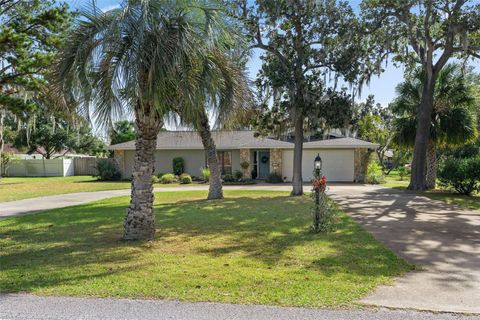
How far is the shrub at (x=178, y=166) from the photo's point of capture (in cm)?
2866

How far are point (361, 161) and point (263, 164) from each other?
628 cm

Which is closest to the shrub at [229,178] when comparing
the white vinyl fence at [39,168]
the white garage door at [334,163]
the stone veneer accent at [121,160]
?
the white garage door at [334,163]

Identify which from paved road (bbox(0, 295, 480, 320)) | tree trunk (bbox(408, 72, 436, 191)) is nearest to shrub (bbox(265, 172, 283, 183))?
tree trunk (bbox(408, 72, 436, 191))

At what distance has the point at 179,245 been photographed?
780cm

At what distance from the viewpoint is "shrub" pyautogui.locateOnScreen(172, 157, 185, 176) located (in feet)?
94.0

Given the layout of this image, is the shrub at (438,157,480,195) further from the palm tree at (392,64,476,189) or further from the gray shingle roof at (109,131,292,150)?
the gray shingle roof at (109,131,292,150)

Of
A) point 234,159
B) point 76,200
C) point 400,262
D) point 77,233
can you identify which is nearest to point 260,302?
point 400,262

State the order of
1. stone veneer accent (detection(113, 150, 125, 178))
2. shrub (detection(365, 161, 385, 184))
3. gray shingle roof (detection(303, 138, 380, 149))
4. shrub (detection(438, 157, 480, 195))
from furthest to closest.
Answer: stone veneer accent (detection(113, 150, 125, 178)) < gray shingle roof (detection(303, 138, 380, 149)) < shrub (detection(365, 161, 385, 184)) < shrub (detection(438, 157, 480, 195))

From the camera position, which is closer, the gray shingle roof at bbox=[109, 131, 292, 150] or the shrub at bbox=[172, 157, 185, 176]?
the gray shingle roof at bbox=[109, 131, 292, 150]

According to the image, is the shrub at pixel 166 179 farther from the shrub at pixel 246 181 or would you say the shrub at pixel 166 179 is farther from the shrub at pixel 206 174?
the shrub at pixel 246 181

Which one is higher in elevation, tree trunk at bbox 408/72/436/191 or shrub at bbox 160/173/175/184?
tree trunk at bbox 408/72/436/191

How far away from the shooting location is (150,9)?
279 inches

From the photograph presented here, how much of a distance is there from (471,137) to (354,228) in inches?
514

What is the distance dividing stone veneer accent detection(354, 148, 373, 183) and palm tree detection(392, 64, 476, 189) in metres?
4.53
